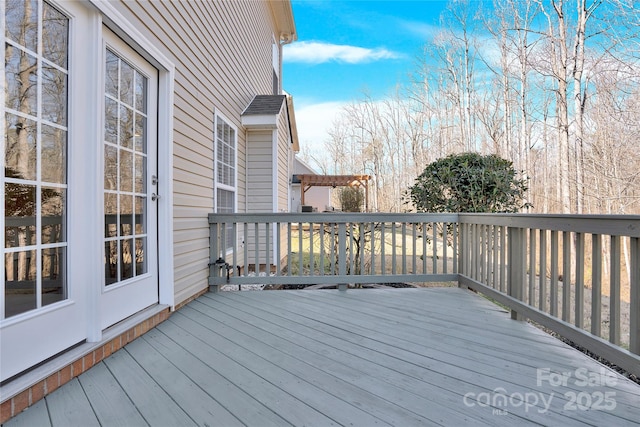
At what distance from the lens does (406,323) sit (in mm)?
2518

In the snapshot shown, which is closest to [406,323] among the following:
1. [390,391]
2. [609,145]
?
[390,391]

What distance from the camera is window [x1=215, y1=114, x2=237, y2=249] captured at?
395 centimetres

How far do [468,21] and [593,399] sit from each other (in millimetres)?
12826

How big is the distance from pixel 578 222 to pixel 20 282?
3.01 metres

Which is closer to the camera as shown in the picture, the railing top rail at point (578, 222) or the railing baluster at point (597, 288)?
the railing top rail at point (578, 222)

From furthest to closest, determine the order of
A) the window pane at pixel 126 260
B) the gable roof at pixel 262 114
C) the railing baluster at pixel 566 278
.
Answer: the gable roof at pixel 262 114 < the window pane at pixel 126 260 < the railing baluster at pixel 566 278

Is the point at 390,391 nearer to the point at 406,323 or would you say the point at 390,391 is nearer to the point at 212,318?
the point at 406,323

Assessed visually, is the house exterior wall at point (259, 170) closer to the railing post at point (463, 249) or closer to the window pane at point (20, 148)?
the railing post at point (463, 249)

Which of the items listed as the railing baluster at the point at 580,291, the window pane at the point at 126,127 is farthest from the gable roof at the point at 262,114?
the railing baluster at the point at 580,291

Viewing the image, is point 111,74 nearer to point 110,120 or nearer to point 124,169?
point 110,120

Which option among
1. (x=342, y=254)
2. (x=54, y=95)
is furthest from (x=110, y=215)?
(x=342, y=254)

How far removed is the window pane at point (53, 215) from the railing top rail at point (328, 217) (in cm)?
179

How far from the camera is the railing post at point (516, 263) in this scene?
2.50 m

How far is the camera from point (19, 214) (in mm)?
1479
